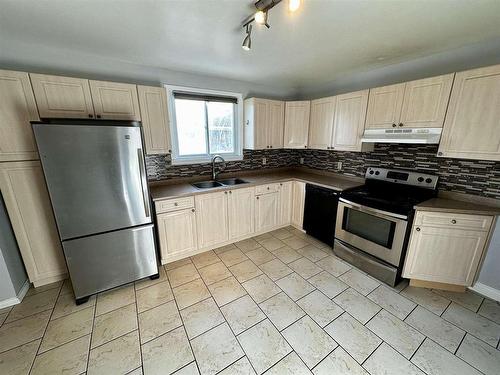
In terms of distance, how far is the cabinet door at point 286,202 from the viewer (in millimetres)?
3307

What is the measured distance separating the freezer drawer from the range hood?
2.77m

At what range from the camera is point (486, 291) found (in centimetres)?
201

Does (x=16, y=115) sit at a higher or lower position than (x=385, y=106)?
lower

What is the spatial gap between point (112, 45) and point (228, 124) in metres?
1.70

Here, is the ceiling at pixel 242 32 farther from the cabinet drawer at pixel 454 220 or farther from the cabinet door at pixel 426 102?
the cabinet drawer at pixel 454 220

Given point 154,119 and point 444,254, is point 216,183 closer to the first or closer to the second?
point 154,119

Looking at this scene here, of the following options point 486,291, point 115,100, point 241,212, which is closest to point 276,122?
point 241,212

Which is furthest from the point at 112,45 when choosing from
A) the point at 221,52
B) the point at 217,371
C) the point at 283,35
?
the point at 217,371

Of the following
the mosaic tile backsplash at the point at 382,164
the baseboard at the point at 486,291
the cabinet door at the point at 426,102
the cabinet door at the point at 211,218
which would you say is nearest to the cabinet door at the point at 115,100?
the mosaic tile backsplash at the point at 382,164

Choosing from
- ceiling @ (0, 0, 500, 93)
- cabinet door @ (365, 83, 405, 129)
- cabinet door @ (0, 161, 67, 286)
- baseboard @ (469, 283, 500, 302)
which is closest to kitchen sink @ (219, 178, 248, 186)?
ceiling @ (0, 0, 500, 93)

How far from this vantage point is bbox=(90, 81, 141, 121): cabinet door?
2.09 m

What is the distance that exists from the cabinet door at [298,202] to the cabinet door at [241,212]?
2.55ft

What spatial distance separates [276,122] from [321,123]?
711 millimetres

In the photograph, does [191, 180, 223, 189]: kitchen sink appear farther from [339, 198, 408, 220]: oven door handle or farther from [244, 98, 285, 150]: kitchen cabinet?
[339, 198, 408, 220]: oven door handle
